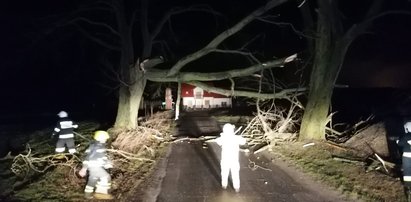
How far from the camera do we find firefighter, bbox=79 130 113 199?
8.89 meters

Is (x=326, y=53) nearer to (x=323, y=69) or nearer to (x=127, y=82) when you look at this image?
(x=323, y=69)

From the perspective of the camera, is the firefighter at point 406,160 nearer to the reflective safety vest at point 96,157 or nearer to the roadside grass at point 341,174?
the roadside grass at point 341,174

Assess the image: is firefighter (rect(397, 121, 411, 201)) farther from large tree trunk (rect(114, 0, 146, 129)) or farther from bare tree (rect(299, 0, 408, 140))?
large tree trunk (rect(114, 0, 146, 129))

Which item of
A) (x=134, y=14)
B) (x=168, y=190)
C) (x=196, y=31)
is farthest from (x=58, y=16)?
(x=168, y=190)

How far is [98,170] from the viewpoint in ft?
29.2

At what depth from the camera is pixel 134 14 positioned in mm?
17562

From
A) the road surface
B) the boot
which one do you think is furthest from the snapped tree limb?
the boot

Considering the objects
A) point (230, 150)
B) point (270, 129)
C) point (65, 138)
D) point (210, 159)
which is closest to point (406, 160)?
point (230, 150)

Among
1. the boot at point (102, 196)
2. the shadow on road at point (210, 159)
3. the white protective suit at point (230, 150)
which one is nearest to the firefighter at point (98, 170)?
the boot at point (102, 196)

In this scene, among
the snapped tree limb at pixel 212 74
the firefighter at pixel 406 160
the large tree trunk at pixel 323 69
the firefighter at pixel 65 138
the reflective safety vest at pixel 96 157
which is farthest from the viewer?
the snapped tree limb at pixel 212 74

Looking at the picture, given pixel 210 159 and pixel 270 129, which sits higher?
pixel 270 129

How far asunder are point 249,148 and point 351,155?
3368mm

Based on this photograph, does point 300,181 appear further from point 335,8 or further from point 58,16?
point 58,16

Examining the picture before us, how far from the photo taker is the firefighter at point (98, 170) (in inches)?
350
